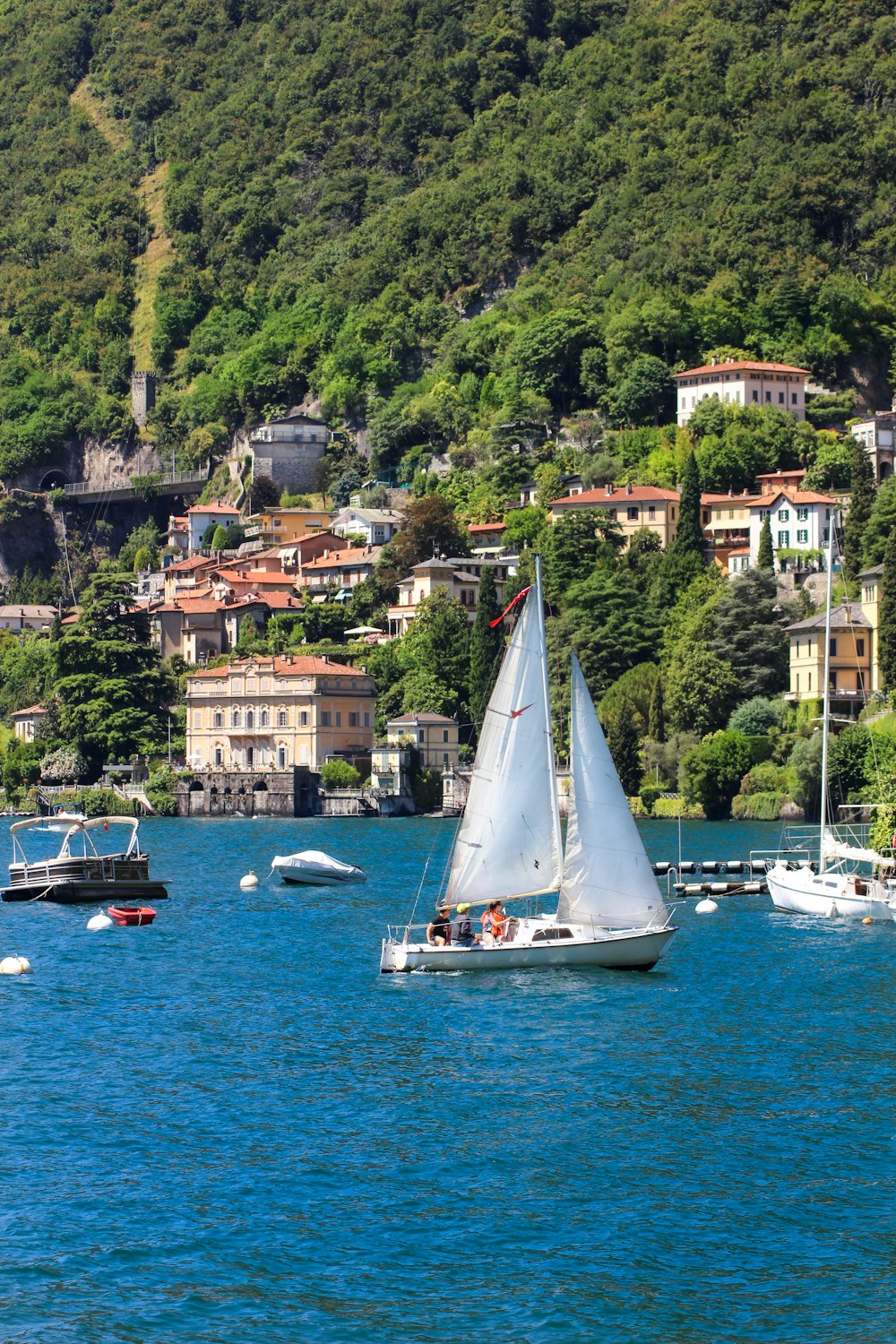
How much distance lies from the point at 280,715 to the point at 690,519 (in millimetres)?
27167

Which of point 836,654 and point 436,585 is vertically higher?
point 436,585

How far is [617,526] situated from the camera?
146750 millimetres

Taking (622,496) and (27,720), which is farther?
(27,720)

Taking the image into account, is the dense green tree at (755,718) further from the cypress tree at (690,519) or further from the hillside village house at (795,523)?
the hillside village house at (795,523)

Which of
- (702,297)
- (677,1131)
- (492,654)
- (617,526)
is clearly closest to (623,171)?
(702,297)

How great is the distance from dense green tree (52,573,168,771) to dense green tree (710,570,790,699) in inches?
1506

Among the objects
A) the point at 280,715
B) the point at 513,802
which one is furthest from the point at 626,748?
the point at 513,802

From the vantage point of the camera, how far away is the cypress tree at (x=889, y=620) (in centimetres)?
11038

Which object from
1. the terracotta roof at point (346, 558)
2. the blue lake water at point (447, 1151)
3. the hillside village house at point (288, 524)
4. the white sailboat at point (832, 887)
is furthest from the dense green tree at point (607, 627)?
the blue lake water at point (447, 1151)

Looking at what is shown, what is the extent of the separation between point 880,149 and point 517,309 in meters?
31.7

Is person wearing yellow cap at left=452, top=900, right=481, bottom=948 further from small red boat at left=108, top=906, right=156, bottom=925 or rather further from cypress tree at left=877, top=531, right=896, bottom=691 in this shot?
cypress tree at left=877, top=531, right=896, bottom=691

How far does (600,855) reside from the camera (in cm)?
5197

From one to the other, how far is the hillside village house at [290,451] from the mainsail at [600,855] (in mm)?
144232

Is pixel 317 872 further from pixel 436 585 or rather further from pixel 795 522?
pixel 436 585
